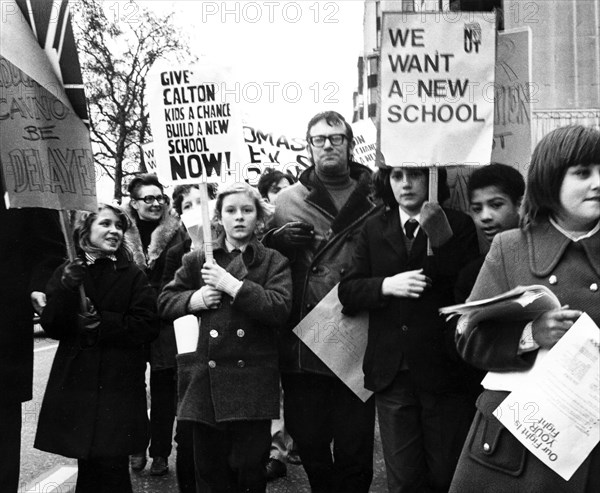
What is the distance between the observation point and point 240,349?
470cm

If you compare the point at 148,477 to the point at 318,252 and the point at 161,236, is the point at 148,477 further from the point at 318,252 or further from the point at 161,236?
the point at 318,252

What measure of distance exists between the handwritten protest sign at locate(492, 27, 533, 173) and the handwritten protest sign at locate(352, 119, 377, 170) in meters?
2.93

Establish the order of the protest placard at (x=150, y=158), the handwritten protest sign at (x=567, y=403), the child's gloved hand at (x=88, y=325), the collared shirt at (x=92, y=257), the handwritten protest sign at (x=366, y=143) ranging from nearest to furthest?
→ the handwritten protest sign at (x=567, y=403)
the child's gloved hand at (x=88, y=325)
the collared shirt at (x=92, y=257)
the handwritten protest sign at (x=366, y=143)
the protest placard at (x=150, y=158)

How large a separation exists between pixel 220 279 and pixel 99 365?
2.44 ft

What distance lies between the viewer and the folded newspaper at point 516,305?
2.82 metres

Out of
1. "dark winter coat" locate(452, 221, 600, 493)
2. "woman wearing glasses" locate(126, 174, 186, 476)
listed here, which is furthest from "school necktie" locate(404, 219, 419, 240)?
"woman wearing glasses" locate(126, 174, 186, 476)

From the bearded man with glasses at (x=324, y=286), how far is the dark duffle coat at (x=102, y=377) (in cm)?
78

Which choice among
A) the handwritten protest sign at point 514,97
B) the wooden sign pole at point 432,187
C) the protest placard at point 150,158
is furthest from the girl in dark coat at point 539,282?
the protest placard at point 150,158

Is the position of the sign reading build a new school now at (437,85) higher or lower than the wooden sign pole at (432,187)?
higher

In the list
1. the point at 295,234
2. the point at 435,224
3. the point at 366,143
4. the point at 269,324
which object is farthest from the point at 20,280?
the point at 366,143

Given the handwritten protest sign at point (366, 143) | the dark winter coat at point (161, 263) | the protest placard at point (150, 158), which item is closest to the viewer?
the dark winter coat at point (161, 263)

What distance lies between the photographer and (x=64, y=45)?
4418mm

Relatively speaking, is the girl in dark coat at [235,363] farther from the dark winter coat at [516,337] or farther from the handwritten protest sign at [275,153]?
the handwritten protest sign at [275,153]

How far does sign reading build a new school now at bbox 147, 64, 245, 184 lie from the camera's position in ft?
16.4
